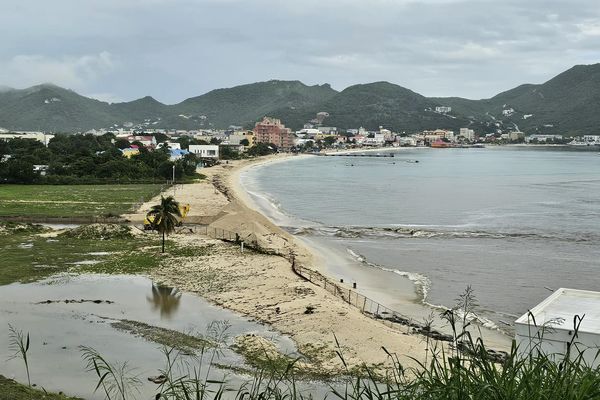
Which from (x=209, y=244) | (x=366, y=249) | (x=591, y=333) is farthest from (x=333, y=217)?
(x=591, y=333)

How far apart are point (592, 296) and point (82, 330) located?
18459 millimetres

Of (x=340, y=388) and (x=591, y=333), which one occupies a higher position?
(x=591, y=333)

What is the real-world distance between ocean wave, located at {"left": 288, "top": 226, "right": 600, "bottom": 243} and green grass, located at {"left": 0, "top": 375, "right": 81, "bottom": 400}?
117 ft

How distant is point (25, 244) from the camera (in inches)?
1649

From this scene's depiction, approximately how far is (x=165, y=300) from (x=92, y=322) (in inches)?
176

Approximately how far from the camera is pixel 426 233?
5322 centimetres

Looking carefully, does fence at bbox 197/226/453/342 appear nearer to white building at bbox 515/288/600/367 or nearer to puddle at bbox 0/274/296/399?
white building at bbox 515/288/600/367

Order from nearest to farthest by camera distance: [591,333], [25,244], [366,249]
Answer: [591,333]
[25,244]
[366,249]

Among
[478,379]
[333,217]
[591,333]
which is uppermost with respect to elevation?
[478,379]

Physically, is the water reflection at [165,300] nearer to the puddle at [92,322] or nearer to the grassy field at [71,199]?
the puddle at [92,322]

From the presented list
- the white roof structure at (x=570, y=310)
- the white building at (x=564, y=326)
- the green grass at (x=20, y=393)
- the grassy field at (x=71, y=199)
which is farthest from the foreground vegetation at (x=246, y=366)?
the grassy field at (x=71, y=199)

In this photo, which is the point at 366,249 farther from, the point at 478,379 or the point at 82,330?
the point at 478,379

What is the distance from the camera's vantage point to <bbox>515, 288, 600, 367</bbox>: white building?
17.5 m

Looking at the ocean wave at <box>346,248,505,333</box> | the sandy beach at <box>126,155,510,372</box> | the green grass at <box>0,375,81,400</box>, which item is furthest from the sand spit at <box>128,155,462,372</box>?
the green grass at <box>0,375,81,400</box>
